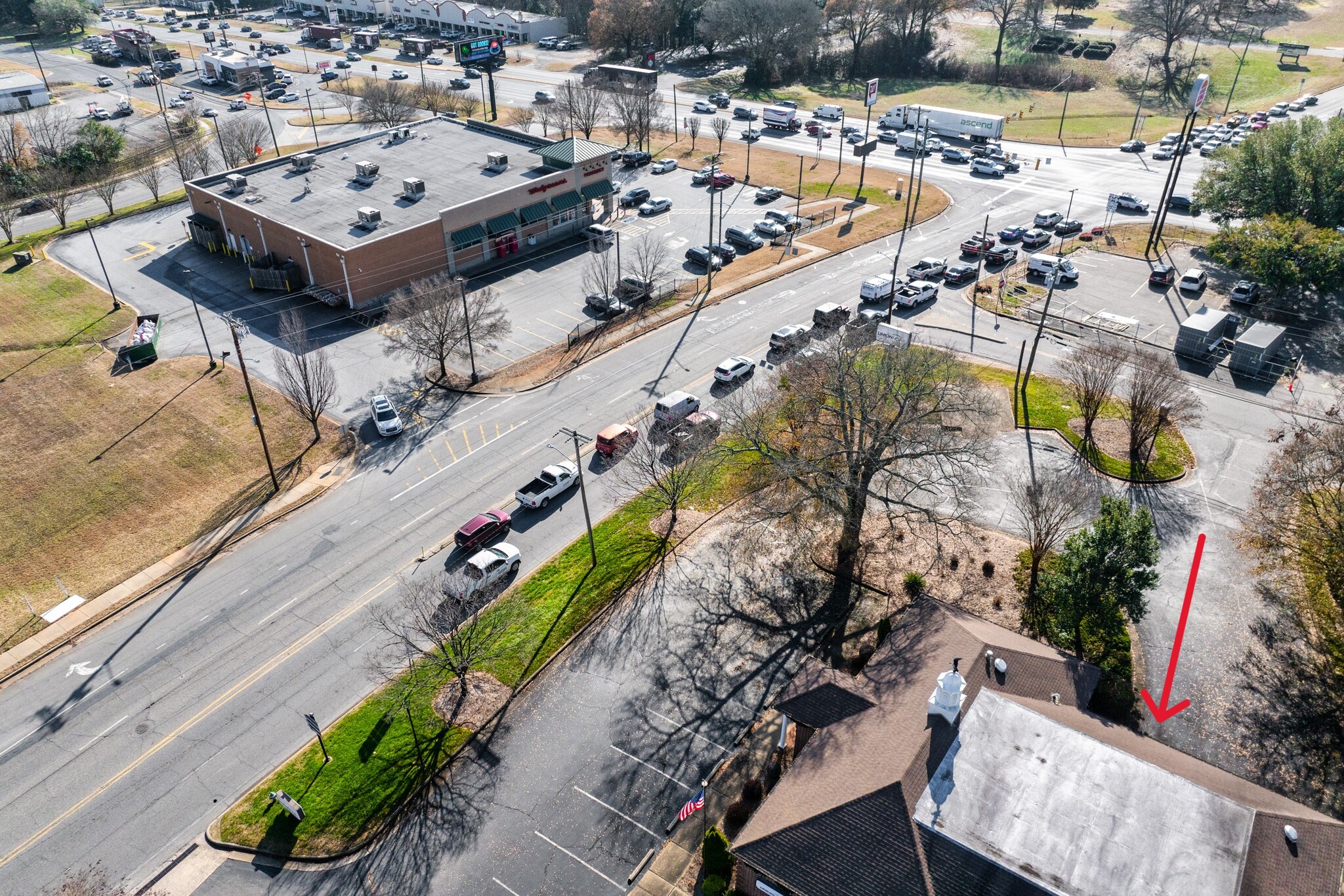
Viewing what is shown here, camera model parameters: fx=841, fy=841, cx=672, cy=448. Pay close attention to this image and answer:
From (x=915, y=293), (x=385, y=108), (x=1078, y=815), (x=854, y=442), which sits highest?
(x=385, y=108)

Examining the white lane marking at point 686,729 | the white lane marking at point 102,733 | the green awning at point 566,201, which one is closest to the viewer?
the white lane marking at point 686,729

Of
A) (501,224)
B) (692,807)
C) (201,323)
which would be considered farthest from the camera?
(501,224)

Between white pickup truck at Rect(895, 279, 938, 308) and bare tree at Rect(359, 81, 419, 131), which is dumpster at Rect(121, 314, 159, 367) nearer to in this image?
bare tree at Rect(359, 81, 419, 131)

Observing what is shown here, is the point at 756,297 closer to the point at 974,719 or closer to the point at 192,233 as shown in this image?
the point at 974,719

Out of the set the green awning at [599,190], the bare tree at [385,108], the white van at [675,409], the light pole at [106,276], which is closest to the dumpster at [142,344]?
the light pole at [106,276]

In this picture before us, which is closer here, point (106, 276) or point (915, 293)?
point (915, 293)

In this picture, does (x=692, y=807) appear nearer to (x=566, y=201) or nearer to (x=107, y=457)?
(x=107, y=457)

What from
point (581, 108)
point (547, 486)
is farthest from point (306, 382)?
point (581, 108)

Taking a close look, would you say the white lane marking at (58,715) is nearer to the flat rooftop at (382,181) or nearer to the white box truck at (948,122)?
the flat rooftop at (382,181)
